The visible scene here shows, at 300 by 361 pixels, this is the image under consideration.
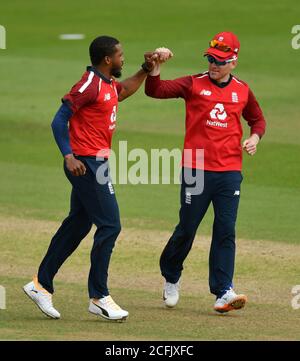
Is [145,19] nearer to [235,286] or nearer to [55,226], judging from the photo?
[55,226]

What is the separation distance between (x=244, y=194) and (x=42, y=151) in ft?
12.8

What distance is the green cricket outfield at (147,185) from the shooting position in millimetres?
10422

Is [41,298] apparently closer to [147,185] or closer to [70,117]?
[70,117]

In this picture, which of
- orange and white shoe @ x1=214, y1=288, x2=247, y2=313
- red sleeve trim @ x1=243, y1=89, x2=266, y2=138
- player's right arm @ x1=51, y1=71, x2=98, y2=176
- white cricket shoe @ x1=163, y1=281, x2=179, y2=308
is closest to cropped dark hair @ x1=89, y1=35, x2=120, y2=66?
player's right arm @ x1=51, y1=71, x2=98, y2=176

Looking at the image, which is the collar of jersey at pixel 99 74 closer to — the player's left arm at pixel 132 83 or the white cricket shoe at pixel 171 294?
the player's left arm at pixel 132 83

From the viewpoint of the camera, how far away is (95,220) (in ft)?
33.7

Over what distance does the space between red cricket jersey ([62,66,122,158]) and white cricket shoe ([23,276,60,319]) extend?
1175mm

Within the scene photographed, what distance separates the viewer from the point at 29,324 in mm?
10055

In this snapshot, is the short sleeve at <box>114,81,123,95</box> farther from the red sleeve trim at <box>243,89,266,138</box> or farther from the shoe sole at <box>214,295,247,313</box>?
the shoe sole at <box>214,295,247,313</box>

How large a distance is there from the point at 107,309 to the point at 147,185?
6626mm

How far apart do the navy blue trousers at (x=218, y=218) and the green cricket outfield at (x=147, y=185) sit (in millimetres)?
338

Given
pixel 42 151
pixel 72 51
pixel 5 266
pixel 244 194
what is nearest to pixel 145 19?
pixel 72 51

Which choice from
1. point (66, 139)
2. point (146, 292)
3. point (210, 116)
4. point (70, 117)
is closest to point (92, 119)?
point (70, 117)

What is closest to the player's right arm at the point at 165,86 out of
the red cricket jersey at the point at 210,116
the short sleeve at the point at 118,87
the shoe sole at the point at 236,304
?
the red cricket jersey at the point at 210,116
